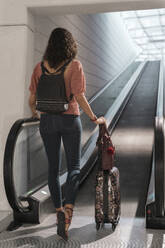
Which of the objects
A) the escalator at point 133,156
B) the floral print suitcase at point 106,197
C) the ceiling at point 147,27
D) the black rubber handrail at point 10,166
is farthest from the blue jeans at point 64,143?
the ceiling at point 147,27

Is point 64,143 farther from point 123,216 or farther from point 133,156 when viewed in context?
point 133,156

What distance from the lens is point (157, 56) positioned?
3844 cm

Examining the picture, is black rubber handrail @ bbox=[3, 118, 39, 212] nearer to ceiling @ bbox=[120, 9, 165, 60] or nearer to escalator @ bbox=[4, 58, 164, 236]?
escalator @ bbox=[4, 58, 164, 236]

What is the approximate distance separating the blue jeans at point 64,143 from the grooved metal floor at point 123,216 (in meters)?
0.39

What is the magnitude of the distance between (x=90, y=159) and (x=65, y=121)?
3.00 m

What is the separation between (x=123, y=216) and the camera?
4125 mm

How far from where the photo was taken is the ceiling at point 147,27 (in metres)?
22.5

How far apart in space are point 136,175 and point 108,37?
9724 mm

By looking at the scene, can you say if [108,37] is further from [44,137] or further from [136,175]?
[44,137]

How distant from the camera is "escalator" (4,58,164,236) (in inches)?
144

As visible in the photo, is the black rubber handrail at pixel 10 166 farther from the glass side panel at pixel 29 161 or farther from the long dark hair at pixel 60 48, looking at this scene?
the long dark hair at pixel 60 48

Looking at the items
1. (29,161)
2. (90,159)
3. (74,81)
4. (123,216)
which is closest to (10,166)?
(29,161)

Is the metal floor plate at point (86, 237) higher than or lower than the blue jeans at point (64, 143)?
lower

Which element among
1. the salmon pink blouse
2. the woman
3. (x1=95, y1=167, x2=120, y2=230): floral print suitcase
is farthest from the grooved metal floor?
the salmon pink blouse
